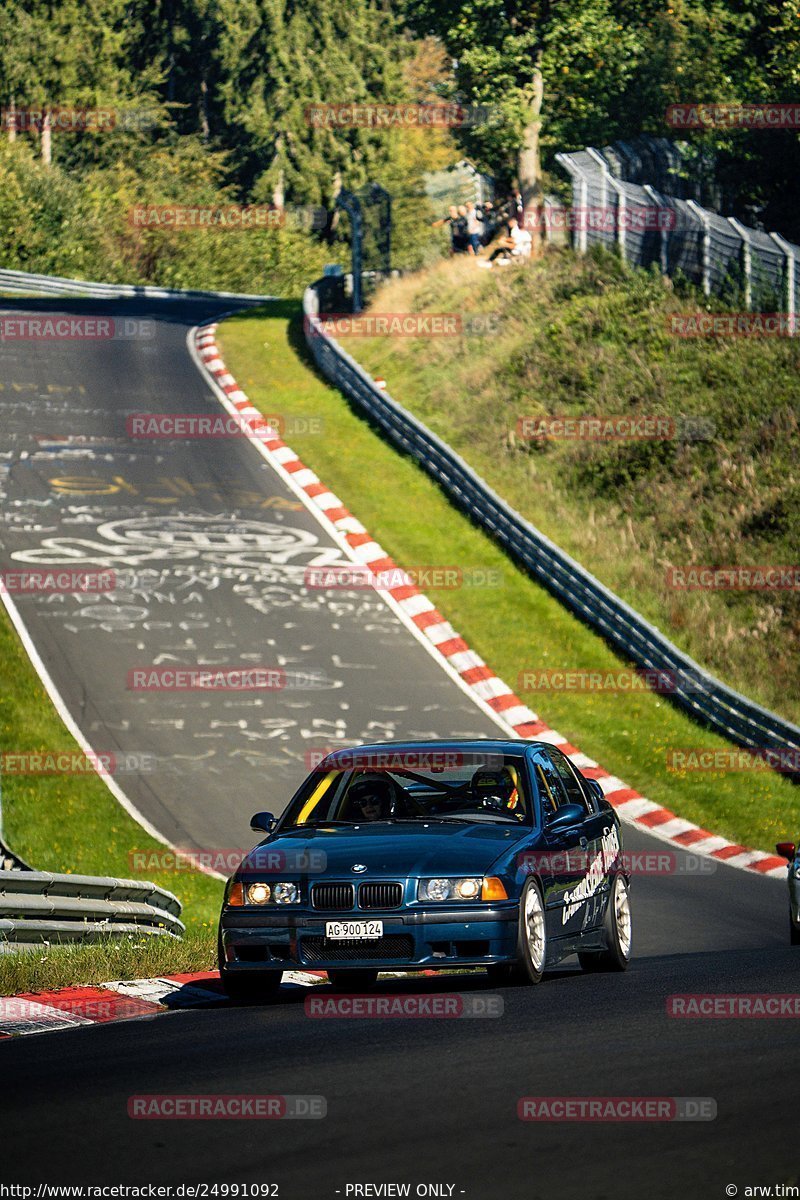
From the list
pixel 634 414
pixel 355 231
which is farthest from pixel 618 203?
pixel 634 414

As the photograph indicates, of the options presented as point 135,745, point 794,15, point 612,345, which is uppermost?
point 794,15

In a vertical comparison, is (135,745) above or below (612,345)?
below

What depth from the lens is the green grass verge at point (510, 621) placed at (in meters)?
20.6

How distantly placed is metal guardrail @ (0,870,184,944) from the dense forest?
36.3 metres

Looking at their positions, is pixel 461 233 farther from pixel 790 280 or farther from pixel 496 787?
pixel 496 787

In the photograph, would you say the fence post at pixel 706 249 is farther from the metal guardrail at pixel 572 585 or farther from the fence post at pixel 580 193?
the metal guardrail at pixel 572 585

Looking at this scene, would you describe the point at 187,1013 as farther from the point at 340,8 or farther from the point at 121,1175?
the point at 340,8

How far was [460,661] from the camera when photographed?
2384 centimetres

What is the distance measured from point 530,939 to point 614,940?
1.55 metres

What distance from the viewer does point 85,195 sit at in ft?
222

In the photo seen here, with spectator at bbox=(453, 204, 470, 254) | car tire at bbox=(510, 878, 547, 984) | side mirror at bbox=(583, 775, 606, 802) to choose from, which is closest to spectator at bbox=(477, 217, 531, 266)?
spectator at bbox=(453, 204, 470, 254)

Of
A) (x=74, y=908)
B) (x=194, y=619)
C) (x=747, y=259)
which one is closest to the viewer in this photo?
(x=74, y=908)

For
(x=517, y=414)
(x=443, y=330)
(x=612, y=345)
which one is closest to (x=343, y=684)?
(x=517, y=414)

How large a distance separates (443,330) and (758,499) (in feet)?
39.9
